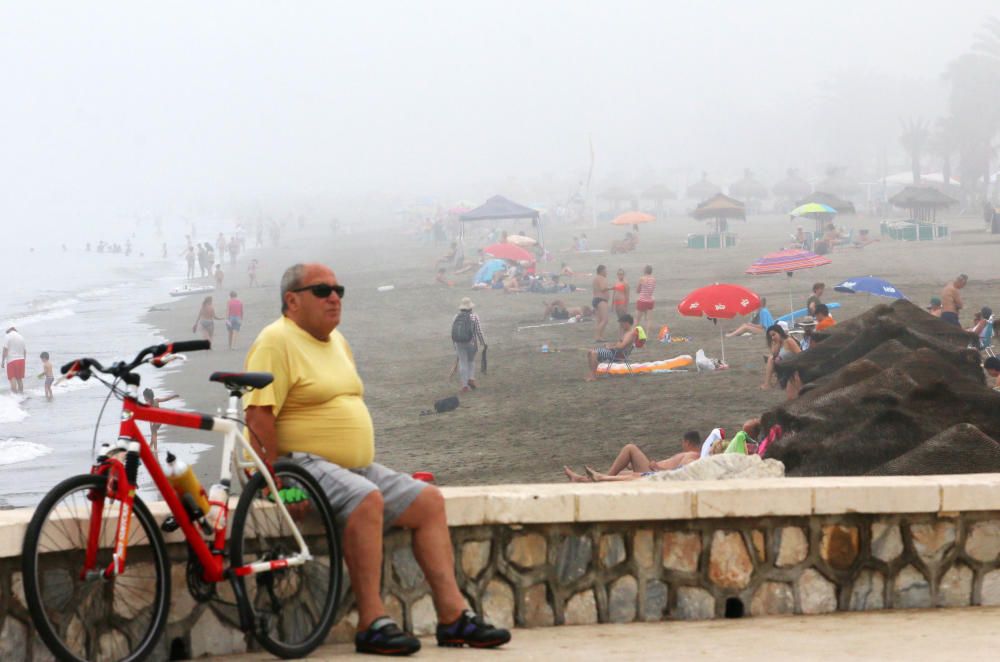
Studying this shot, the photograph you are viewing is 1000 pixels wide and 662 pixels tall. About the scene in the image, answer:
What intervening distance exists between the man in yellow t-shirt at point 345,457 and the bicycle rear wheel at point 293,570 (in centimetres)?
8

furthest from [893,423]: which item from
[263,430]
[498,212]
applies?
[498,212]

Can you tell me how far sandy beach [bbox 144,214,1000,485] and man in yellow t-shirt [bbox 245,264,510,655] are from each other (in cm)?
986

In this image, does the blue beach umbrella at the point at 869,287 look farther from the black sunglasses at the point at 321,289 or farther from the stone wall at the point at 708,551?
the black sunglasses at the point at 321,289

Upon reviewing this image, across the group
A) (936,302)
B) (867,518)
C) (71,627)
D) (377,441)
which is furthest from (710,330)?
(71,627)

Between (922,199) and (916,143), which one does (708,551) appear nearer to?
(922,199)

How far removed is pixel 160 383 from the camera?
83.7 feet

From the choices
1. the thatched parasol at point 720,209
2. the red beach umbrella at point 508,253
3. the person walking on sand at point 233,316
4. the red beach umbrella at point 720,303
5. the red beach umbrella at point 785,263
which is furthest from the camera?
the thatched parasol at point 720,209

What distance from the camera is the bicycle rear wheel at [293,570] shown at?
15.1 feet

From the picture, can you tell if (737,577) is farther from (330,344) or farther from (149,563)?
(149,563)

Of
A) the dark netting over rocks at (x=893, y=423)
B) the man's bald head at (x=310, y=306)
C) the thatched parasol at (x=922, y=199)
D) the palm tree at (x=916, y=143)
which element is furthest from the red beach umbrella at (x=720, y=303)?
the palm tree at (x=916, y=143)

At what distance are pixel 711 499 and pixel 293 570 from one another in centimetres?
157

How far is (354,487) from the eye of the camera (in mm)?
4660

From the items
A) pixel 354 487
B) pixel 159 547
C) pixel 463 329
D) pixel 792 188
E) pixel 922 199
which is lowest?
pixel 463 329

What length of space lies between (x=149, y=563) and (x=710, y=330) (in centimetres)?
2124
